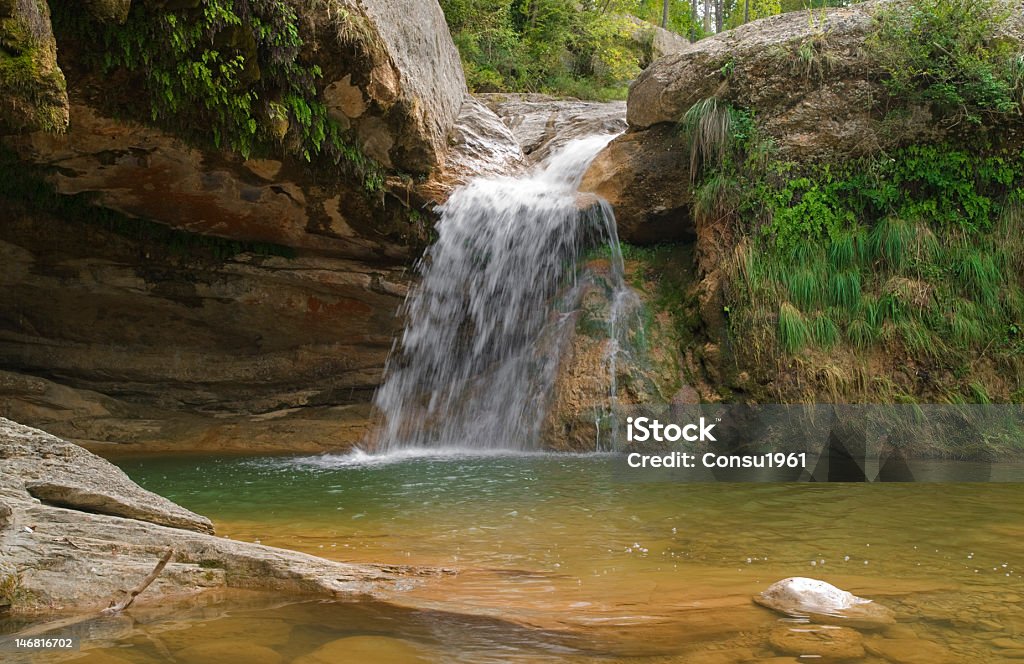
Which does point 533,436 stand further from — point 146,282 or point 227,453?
point 146,282

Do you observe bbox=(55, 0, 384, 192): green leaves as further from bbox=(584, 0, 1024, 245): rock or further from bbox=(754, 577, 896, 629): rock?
bbox=(754, 577, 896, 629): rock

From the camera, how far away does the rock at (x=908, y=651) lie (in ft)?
6.83

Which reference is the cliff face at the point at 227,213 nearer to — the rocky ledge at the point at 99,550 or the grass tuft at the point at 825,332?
the rocky ledge at the point at 99,550

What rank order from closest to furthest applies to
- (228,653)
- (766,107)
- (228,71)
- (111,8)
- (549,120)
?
(228,653) → (111,8) → (228,71) → (766,107) → (549,120)

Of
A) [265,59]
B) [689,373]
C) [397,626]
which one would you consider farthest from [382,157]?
[397,626]

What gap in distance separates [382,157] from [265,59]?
194 centimetres

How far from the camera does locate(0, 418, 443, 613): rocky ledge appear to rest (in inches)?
97.0

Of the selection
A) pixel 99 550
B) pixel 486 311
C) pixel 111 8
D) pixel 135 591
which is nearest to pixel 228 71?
pixel 111 8

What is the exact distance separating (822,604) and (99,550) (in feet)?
8.54

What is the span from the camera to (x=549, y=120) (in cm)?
1196

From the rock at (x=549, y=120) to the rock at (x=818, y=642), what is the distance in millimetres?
9002

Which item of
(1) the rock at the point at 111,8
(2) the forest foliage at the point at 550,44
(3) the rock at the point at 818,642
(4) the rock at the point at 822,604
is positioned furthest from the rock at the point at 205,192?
(2) the forest foliage at the point at 550,44
